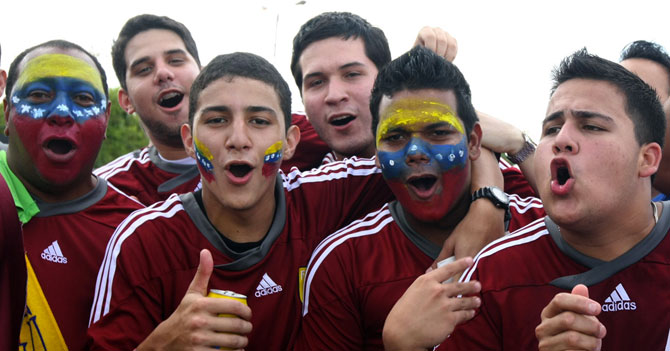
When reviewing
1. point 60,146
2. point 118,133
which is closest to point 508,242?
point 60,146

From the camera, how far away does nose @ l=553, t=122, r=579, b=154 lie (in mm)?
3168

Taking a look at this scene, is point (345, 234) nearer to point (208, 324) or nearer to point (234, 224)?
point (234, 224)

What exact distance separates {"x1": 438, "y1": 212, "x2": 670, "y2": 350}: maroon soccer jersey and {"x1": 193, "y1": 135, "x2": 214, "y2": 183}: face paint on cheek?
1.59 m

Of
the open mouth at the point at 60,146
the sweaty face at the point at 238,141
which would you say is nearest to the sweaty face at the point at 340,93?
the sweaty face at the point at 238,141

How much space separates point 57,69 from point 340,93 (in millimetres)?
1836

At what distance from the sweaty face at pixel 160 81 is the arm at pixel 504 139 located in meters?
2.35

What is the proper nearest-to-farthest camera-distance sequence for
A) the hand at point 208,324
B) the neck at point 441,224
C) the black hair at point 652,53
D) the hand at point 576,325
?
the hand at point 576,325 → the hand at point 208,324 → the neck at point 441,224 → the black hair at point 652,53

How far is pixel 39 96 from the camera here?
4164 millimetres

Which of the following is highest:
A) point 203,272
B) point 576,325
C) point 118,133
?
point 118,133

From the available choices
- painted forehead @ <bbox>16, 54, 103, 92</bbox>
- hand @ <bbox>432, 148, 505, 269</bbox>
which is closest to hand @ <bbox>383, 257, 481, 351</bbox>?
hand @ <bbox>432, 148, 505, 269</bbox>

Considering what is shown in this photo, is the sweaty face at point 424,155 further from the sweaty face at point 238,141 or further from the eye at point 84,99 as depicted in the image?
the eye at point 84,99

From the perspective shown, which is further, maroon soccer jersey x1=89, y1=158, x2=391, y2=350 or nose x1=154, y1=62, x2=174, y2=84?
nose x1=154, y1=62, x2=174, y2=84

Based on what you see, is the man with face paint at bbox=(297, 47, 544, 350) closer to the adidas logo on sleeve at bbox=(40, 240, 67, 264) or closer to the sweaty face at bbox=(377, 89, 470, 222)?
the sweaty face at bbox=(377, 89, 470, 222)

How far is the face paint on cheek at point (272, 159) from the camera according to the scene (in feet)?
12.9
